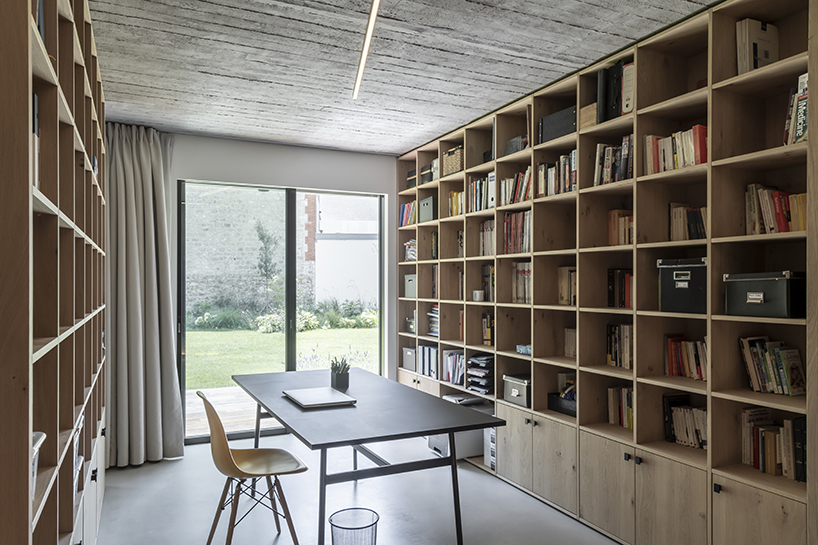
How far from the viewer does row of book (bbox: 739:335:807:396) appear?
249 cm

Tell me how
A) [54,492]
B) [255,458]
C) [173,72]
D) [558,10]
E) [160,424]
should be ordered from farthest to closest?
[160,424] < [173,72] < [255,458] < [558,10] < [54,492]

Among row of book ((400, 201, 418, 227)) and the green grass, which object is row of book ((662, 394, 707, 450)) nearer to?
row of book ((400, 201, 418, 227))

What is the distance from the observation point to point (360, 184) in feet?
18.7

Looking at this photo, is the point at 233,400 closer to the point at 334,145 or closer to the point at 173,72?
the point at 334,145

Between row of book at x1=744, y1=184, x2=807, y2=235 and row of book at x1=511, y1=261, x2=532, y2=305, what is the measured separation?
5.22 feet

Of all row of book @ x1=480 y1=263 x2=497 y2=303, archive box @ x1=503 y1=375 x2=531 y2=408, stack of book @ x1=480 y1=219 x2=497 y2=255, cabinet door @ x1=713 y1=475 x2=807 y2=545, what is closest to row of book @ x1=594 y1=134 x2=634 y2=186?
stack of book @ x1=480 y1=219 x2=497 y2=255

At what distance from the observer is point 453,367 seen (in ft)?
16.1

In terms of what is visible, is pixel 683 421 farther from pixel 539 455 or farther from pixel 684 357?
pixel 539 455

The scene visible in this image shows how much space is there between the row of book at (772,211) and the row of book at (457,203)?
235 cm

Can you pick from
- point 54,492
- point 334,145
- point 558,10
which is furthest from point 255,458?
point 334,145

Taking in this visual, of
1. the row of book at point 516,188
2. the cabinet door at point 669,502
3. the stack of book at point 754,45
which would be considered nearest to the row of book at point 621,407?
the cabinet door at point 669,502

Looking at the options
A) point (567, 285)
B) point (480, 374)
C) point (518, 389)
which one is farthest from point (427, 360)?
point (567, 285)

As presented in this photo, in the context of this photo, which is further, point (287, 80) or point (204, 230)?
point (204, 230)

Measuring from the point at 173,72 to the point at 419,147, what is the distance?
2.48 m
